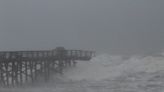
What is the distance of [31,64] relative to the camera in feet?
166

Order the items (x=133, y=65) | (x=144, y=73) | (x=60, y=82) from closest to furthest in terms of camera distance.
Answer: (x=60, y=82) → (x=144, y=73) → (x=133, y=65)

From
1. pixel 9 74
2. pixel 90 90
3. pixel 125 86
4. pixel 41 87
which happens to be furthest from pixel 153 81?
pixel 9 74

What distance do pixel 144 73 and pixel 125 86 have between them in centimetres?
976

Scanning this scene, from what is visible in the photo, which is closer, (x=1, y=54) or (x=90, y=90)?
(x=90, y=90)

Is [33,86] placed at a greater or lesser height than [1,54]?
lesser

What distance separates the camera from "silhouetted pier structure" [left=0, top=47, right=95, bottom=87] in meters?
48.4

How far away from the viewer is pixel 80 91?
42094 mm

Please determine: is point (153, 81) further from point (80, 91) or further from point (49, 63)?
point (49, 63)

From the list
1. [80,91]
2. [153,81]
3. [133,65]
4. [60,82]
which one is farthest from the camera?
[133,65]

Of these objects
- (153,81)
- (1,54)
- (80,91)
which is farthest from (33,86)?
(153,81)

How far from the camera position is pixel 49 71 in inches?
2055

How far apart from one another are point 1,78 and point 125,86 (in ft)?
43.6

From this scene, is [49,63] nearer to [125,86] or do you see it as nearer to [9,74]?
[9,74]

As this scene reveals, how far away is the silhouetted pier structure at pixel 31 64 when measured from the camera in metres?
48.4
